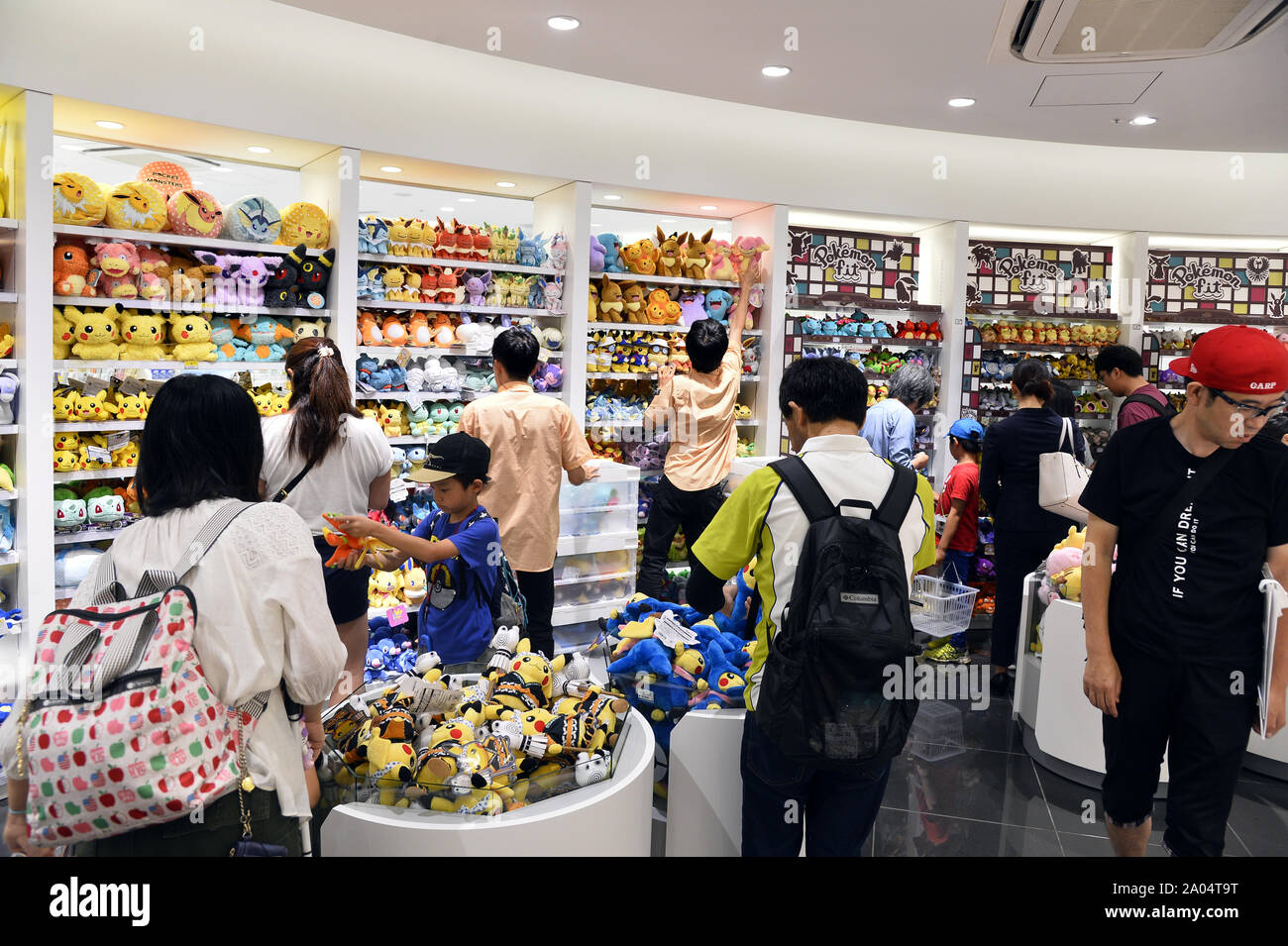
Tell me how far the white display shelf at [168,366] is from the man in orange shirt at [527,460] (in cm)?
117

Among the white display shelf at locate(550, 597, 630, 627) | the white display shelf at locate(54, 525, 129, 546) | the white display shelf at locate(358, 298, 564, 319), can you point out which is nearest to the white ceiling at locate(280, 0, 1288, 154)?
the white display shelf at locate(358, 298, 564, 319)

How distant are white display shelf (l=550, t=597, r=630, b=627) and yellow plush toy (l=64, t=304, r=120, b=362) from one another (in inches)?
107

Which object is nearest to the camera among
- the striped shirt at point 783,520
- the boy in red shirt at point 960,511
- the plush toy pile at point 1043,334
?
the striped shirt at point 783,520

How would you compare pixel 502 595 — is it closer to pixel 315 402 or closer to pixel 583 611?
pixel 315 402

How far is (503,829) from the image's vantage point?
2.08 m

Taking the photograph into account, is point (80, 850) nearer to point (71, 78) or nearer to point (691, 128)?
point (71, 78)

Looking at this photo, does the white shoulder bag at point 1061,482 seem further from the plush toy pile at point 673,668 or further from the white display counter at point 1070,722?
the plush toy pile at point 673,668

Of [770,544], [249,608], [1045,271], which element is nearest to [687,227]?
[1045,271]

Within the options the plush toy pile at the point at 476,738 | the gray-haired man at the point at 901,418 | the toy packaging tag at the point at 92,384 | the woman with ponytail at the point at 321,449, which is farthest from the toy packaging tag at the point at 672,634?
the toy packaging tag at the point at 92,384

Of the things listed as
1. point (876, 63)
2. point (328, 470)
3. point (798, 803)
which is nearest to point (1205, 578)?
point (798, 803)

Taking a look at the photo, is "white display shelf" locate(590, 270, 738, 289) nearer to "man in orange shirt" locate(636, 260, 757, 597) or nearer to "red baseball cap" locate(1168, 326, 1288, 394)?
"man in orange shirt" locate(636, 260, 757, 597)

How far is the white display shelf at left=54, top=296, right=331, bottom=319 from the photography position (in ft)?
14.4

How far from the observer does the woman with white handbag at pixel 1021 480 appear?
4727 mm

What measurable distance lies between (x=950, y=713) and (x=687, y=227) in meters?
4.04
